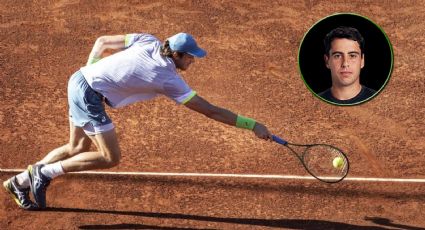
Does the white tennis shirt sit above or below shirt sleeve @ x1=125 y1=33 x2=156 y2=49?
below

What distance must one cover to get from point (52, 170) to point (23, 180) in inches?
17.3

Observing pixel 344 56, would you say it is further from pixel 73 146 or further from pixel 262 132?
pixel 73 146

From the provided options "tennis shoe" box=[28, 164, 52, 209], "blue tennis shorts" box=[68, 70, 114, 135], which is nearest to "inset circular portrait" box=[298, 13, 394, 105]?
"blue tennis shorts" box=[68, 70, 114, 135]

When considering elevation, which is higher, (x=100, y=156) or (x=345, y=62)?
(x=345, y=62)

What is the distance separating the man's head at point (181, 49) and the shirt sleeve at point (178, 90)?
0.22 meters

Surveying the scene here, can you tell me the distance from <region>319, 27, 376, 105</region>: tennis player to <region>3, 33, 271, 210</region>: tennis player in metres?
3.58

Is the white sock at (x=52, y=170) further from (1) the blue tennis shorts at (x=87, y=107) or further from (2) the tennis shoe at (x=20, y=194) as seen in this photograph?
(1) the blue tennis shorts at (x=87, y=107)

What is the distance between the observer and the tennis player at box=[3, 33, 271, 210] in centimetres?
724

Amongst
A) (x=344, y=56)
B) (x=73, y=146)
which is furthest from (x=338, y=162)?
(x=73, y=146)

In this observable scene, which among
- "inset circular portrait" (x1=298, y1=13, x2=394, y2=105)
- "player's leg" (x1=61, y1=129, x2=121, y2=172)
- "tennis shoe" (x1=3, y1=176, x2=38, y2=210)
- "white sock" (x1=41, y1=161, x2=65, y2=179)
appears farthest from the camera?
"inset circular portrait" (x1=298, y1=13, x2=394, y2=105)

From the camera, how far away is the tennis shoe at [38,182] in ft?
26.2

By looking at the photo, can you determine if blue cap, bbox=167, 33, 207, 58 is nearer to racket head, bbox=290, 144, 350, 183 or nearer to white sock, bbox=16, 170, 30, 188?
racket head, bbox=290, 144, 350, 183

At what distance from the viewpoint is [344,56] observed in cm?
1050

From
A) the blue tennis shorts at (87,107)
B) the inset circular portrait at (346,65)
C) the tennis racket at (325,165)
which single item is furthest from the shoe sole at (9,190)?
the inset circular portrait at (346,65)
